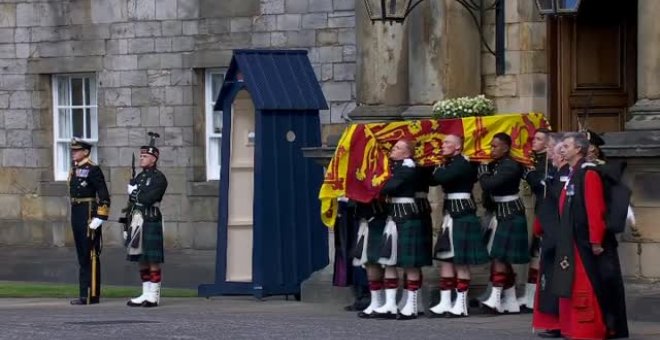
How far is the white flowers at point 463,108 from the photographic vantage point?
57.0ft

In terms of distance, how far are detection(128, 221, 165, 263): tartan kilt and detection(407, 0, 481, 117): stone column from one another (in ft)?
9.15

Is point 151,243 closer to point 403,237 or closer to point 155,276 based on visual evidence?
point 155,276

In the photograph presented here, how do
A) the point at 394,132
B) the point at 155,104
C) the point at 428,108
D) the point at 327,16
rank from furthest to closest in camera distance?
the point at 155,104 → the point at 327,16 → the point at 428,108 → the point at 394,132

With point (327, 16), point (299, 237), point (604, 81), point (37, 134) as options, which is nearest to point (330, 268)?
point (299, 237)

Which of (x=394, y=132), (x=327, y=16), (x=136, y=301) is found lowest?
(x=136, y=301)

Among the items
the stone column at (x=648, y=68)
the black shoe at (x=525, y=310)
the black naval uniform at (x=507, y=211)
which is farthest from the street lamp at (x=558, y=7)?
the black shoe at (x=525, y=310)

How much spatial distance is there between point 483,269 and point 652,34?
2.88m

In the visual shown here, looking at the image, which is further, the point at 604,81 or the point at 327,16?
the point at 327,16

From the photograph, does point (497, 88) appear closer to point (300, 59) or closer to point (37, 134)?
point (300, 59)

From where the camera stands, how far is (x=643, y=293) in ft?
52.0

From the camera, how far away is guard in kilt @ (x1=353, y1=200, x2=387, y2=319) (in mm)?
16547

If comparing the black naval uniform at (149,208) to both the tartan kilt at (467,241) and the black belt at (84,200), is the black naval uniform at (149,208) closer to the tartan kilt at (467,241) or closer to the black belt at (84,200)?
the black belt at (84,200)

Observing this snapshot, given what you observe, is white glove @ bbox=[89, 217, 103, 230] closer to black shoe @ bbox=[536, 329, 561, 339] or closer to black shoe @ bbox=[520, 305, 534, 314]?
black shoe @ bbox=[520, 305, 534, 314]

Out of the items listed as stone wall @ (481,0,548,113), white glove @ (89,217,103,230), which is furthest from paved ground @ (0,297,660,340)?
stone wall @ (481,0,548,113)
